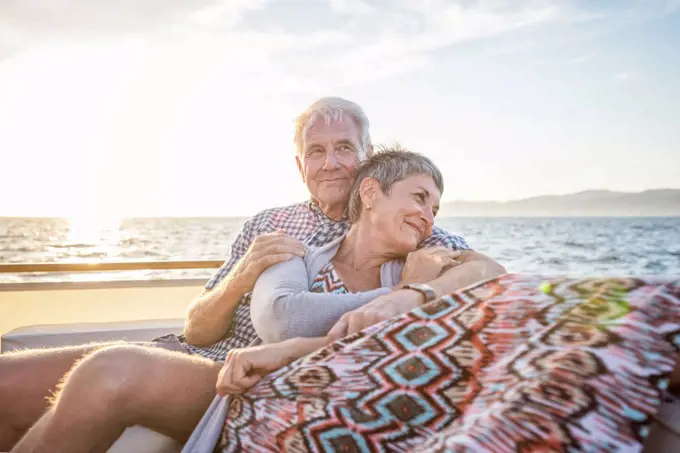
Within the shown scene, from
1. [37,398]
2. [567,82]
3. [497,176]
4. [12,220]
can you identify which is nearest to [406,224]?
[37,398]

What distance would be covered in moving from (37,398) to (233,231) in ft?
70.9

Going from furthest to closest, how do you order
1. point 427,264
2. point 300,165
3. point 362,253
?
point 300,165, point 362,253, point 427,264

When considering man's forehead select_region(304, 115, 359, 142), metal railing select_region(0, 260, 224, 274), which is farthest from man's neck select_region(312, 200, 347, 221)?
metal railing select_region(0, 260, 224, 274)

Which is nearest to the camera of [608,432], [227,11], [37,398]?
[608,432]

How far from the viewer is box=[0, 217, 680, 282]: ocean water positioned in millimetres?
15227

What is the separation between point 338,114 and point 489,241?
1826 cm

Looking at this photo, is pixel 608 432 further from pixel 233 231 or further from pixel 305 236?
pixel 233 231

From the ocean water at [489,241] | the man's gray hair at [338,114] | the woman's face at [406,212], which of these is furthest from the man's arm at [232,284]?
the ocean water at [489,241]

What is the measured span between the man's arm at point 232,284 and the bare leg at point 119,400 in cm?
32

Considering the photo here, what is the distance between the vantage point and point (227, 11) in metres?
13.0

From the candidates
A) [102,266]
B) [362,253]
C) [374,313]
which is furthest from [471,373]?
[102,266]

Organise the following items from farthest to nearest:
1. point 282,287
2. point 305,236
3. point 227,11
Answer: point 227,11 → point 305,236 → point 282,287

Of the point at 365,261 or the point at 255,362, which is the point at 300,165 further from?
the point at 255,362

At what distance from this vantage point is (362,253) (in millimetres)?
1661
